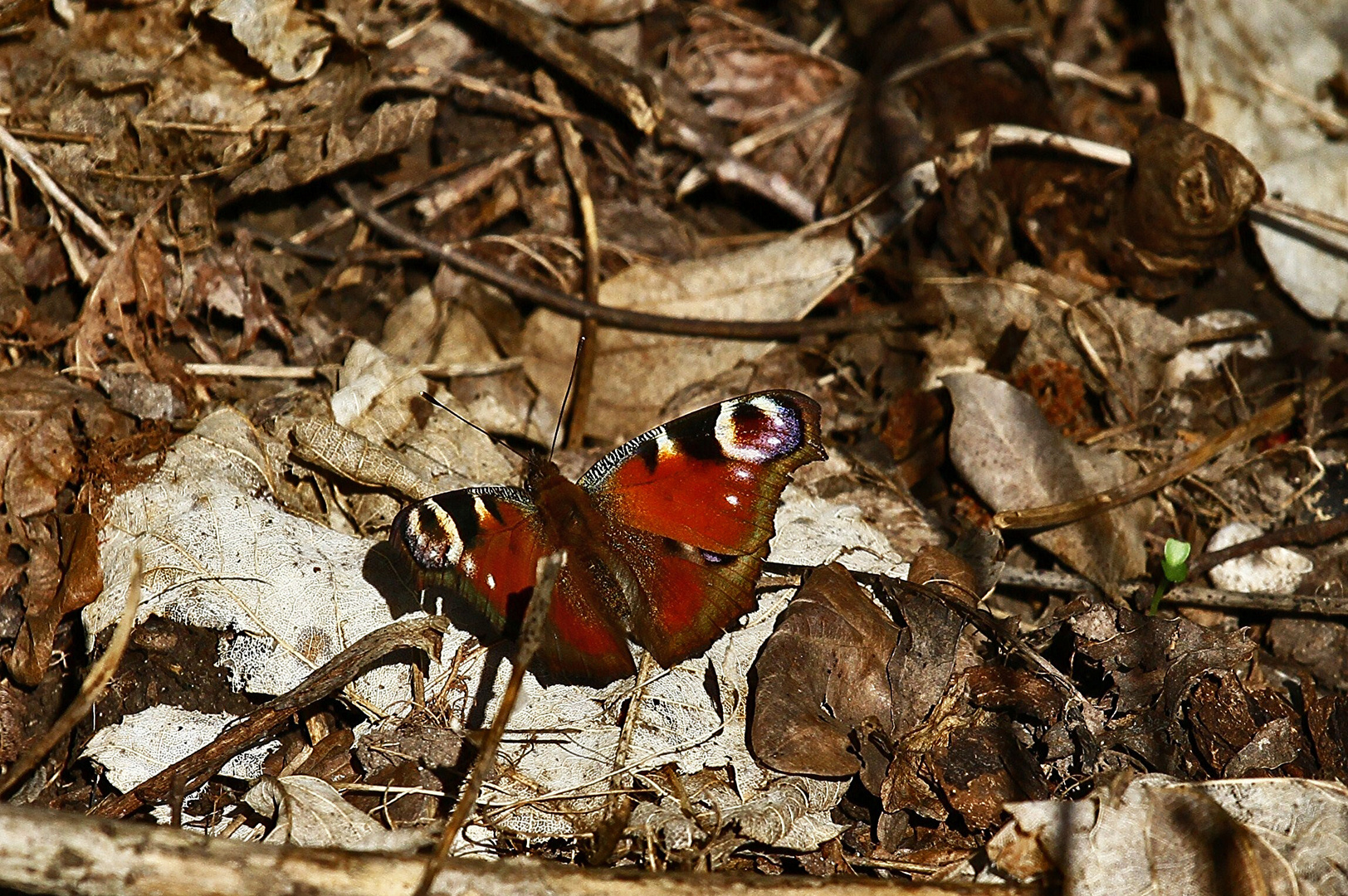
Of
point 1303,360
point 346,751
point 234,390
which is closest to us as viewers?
point 346,751

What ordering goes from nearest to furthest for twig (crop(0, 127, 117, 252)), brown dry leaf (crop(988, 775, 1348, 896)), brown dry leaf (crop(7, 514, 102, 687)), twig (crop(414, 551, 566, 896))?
→ 1. twig (crop(414, 551, 566, 896))
2. brown dry leaf (crop(988, 775, 1348, 896))
3. brown dry leaf (crop(7, 514, 102, 687))
4. twig (crop(0, 127, 117, 252))

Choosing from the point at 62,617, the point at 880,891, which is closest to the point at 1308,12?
the point at 880,891

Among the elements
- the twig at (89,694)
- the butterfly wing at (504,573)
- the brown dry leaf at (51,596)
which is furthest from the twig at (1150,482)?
the brown dry leaf at (51,596)

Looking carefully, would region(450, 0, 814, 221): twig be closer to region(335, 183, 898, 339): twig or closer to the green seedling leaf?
region(335, 183, 898, 339): twig

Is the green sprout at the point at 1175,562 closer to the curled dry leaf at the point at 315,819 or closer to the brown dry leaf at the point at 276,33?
the curled dry leaf at the point at 315,819

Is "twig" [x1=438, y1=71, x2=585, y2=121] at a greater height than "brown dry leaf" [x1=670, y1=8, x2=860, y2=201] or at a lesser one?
lesser

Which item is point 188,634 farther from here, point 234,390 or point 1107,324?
point 1107,324

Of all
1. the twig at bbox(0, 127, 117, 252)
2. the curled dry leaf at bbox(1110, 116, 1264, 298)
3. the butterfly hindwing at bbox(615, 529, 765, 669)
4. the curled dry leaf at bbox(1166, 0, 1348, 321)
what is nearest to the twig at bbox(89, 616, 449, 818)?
the butterfly hindwing at bbox(615, 529, 765, 669)
